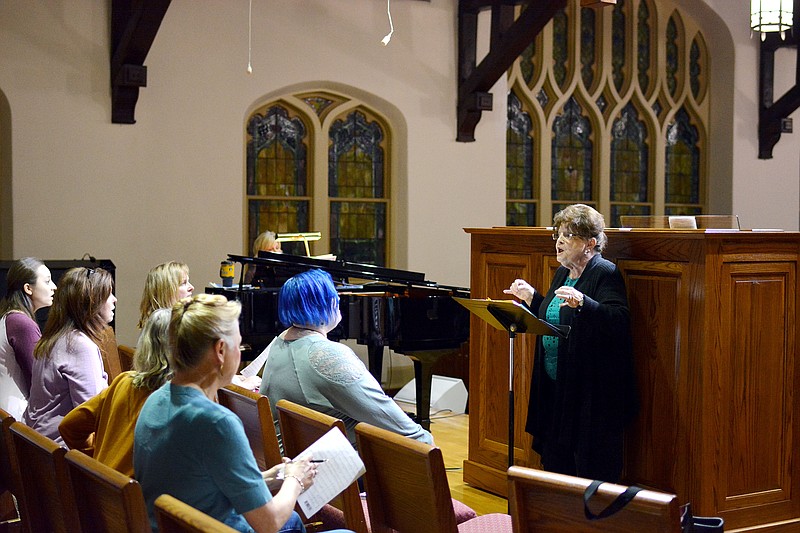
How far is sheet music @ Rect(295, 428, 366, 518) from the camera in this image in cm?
218

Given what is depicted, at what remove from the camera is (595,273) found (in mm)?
3752

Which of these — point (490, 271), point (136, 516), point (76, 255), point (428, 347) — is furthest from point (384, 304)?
point (136, 516)

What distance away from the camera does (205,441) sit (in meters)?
2.00

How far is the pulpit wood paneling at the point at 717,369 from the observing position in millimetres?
3564

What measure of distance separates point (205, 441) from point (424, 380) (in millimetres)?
4379

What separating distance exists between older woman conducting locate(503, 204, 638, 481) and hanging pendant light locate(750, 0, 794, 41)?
416cm

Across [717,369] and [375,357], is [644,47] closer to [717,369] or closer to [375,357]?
[375,357]

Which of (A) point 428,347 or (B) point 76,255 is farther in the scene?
(B) point 76,255

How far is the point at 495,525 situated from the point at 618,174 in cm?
747

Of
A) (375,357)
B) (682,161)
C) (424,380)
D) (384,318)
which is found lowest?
(424,380)

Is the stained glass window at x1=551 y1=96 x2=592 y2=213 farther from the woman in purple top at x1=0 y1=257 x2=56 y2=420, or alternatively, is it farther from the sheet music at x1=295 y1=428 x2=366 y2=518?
the sheet music at x1=295 y1=428 x2=366 y2=518

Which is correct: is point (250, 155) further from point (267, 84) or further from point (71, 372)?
point (71, 372)

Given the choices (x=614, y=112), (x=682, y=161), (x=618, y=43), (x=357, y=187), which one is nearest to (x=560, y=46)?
(x=618, y=43)

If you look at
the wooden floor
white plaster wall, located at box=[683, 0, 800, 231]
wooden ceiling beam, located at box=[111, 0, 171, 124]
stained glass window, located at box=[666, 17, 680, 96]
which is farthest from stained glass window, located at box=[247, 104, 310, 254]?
white plaster wall, located at box=[683, 0, 800, 231]
